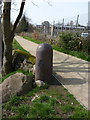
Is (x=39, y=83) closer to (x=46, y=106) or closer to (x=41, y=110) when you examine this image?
(x=46, y=106)

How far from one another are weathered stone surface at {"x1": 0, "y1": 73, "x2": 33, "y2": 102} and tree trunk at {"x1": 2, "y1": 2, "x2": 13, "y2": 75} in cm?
230

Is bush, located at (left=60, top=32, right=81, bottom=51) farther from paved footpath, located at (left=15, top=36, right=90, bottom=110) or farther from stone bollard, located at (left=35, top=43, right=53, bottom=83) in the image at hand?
stone bollard, located at (left=35, top=43, right=53, bottom=83)

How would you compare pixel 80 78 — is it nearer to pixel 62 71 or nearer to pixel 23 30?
pixel 62 71

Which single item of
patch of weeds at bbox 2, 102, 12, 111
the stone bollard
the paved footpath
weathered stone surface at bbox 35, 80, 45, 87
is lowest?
patch of weeds at bbox 2, 102, 12, 111

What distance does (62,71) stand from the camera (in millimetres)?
8039

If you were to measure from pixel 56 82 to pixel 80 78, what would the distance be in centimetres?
88

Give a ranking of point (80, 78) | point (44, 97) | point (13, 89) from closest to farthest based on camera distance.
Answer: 1. point (44, 97)
2. point (13, 89)
3. point (80, 78)

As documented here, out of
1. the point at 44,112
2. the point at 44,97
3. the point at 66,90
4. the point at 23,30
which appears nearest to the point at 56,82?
the point at 66,90

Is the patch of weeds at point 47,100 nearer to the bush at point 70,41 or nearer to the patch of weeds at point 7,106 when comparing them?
the patch of weeds at point 7,106

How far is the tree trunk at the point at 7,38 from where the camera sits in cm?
768

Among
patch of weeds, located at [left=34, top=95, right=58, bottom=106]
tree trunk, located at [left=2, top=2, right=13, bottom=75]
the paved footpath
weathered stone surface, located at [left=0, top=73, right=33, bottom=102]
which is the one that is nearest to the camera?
patch of weeds, located at [left=34, top=95, right=58, bottom=106]

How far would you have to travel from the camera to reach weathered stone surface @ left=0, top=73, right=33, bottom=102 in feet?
18.2

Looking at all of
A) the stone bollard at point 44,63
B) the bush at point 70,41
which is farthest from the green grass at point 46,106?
the bush at point 70,41

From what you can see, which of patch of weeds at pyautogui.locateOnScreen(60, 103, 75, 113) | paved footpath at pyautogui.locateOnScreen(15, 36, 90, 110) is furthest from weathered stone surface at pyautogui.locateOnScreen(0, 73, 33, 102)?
patch of weeds at pyautogui.locateOnScreen(60, 103, 75, 113)
